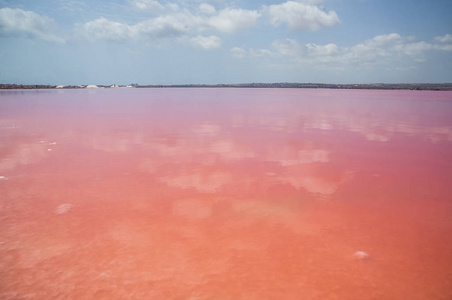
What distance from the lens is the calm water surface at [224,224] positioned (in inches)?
111

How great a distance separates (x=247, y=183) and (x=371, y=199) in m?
2.21

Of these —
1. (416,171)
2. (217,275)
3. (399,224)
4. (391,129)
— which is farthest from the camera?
(391,129)

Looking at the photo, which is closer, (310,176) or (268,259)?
(268,259)

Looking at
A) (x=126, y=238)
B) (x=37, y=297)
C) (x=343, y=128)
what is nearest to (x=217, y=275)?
(x=126, y=238)

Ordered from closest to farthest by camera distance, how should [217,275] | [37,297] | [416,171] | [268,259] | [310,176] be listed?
[37,297], [217,275], [268,259], [310,176], [416,171]

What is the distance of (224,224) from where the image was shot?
156 inches

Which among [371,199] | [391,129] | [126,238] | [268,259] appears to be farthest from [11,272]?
[391,129]

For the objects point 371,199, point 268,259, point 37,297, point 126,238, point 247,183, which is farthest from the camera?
point 247,183

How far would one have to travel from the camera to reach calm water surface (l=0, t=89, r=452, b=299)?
2.81 m

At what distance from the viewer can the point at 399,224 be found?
3.97m

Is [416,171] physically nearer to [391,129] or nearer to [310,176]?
[310,176]

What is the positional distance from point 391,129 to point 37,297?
13439 millimetres

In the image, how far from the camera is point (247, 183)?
551 cm

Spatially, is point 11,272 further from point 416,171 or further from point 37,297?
point 416,171
